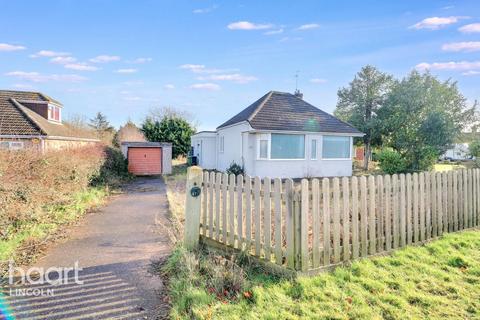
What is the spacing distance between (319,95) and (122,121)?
2856cm

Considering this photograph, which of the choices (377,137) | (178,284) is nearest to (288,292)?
(178,284)

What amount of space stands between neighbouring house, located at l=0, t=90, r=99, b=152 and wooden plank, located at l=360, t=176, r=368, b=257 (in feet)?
40.3

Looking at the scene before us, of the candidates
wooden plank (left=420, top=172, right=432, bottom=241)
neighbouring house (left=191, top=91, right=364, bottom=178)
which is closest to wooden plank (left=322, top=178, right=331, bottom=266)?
wooden plank (left=420, top=172, right=432, bottom=241)

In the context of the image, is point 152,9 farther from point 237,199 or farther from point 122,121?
point 122,121

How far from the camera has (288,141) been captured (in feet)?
57.2

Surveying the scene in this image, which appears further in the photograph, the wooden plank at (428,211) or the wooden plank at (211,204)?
the wooden plank at (428,211)

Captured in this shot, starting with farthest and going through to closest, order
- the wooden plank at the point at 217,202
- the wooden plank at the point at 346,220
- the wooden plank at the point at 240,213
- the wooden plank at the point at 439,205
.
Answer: the wooden plank at the point at 439,205 < the wooden plank at the point at 217,202 < the wooden plank at the point at 240,213 < the wooden plank at the point at 346,220

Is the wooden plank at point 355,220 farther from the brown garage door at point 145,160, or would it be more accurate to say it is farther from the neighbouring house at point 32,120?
the brown garage door at point 145,160

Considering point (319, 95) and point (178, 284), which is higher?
point (319, 95)

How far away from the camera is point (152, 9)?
10.4 metres

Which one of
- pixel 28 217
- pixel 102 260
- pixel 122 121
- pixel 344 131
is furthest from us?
pixel 122 121

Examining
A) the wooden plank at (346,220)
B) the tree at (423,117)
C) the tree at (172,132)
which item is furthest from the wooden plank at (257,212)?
the tree at (172,132)

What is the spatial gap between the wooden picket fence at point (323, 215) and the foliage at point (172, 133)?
88.6ft

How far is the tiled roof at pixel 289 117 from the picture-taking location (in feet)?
56.9
